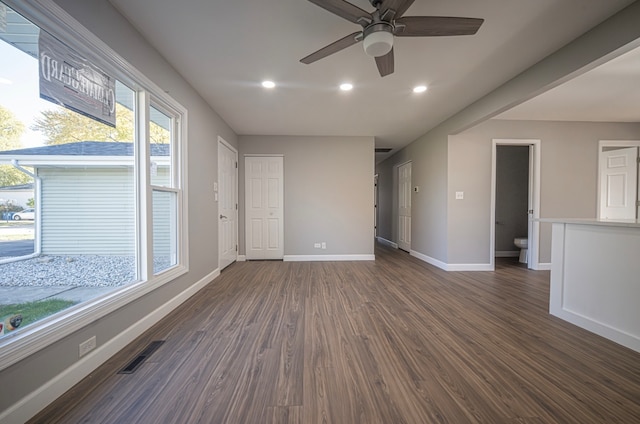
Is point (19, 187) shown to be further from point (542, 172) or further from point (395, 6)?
point (542, 172)

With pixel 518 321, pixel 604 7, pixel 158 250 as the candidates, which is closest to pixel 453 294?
pixel 518 321

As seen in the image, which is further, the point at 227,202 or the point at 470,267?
the point at 227,202

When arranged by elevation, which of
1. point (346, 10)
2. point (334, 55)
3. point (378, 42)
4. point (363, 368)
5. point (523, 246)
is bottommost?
point (363, 368)

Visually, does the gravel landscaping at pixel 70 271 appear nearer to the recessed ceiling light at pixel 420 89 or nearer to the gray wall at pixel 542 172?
the recessed ceiling light at pixel 420 89

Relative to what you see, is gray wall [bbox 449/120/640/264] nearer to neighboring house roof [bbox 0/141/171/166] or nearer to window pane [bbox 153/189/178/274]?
window pane [bbox 153/189/178/274]

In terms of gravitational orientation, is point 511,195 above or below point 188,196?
above

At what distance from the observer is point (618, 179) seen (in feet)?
13.4

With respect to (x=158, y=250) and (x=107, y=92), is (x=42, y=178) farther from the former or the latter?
(x=158, y=250)

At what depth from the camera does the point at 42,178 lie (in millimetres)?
1453

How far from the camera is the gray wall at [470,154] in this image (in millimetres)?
1914

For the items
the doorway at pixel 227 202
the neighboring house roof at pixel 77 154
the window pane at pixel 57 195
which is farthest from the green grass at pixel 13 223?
the doorway at pixel 227 202

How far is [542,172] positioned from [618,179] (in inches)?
48.3

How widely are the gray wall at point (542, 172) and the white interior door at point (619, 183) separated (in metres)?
0.19

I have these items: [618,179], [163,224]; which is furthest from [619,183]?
[163,224]
